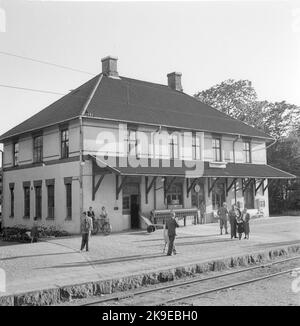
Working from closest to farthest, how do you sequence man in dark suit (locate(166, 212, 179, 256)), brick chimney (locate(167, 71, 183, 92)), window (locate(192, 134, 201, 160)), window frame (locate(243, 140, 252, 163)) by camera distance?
man in dark suit (locate(166, 212, 179, 256)), window (locate(192, 134, 201, 160)), window frame (locate(243, 140, 252, 163)), brick chimney (locate(167, 71, 183, 92))

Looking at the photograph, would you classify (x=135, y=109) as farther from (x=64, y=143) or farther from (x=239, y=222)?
(x=239, y=222)

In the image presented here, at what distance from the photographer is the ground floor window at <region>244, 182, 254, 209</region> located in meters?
33.4

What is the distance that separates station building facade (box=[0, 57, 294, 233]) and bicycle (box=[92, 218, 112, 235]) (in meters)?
0.87

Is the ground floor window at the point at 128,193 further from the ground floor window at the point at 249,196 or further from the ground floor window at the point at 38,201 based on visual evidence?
the ground floor window at the point at 249,196

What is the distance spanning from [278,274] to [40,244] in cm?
1070

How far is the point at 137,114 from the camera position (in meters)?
27.7

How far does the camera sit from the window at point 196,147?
3005cm

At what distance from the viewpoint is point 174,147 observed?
94.5 feet

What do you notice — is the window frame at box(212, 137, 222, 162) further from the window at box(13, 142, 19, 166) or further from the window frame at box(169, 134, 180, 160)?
the window at box(13, 142, 19, 166)

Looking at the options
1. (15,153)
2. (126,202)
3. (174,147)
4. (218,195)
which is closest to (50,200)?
(126,202)

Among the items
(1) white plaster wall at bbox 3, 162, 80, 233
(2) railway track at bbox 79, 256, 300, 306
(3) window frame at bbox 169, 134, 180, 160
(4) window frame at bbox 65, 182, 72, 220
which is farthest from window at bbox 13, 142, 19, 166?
(2) railway track at bbox 79, 256, 300, 306

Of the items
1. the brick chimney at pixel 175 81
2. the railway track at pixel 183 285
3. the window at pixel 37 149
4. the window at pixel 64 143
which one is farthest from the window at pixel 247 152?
the railway track at pixel 183 285
